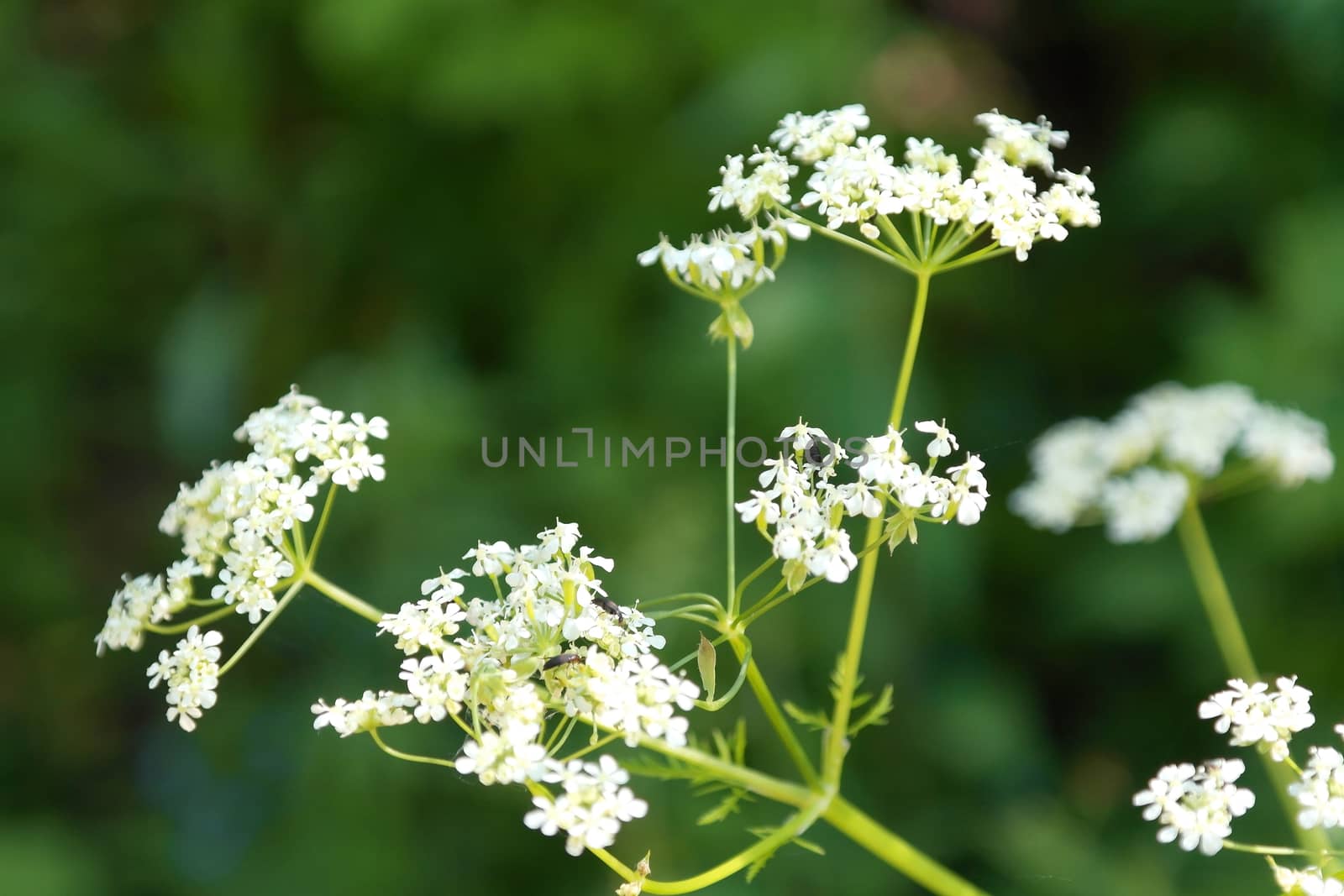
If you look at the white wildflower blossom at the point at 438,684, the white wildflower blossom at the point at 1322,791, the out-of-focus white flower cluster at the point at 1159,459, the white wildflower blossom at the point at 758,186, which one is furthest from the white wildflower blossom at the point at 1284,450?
the white wildflower blossom at the point at 438,684

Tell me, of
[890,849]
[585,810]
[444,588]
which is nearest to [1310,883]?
[890,849]

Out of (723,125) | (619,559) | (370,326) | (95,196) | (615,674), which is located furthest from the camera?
(95,196)

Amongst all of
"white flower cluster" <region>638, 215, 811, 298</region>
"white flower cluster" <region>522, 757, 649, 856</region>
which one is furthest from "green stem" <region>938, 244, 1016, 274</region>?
"white flower cluster" <region>522, 757, 649, 856</region>

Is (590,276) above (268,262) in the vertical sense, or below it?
below

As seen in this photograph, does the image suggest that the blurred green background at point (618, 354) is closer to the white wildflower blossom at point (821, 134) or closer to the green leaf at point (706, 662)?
the white wildflower blossom at point (821, 134)

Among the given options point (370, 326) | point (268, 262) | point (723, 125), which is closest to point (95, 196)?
point (268, 262)

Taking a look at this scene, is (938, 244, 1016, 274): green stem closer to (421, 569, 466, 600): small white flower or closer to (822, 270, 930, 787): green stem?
(822, 270, 930, 787): green stem

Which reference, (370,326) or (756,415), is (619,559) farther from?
(370,326)

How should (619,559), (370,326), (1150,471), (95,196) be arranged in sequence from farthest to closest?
(95,196), (370,326), (619,559), (1150,471)

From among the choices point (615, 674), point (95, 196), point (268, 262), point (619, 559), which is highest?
point (95, 196)
